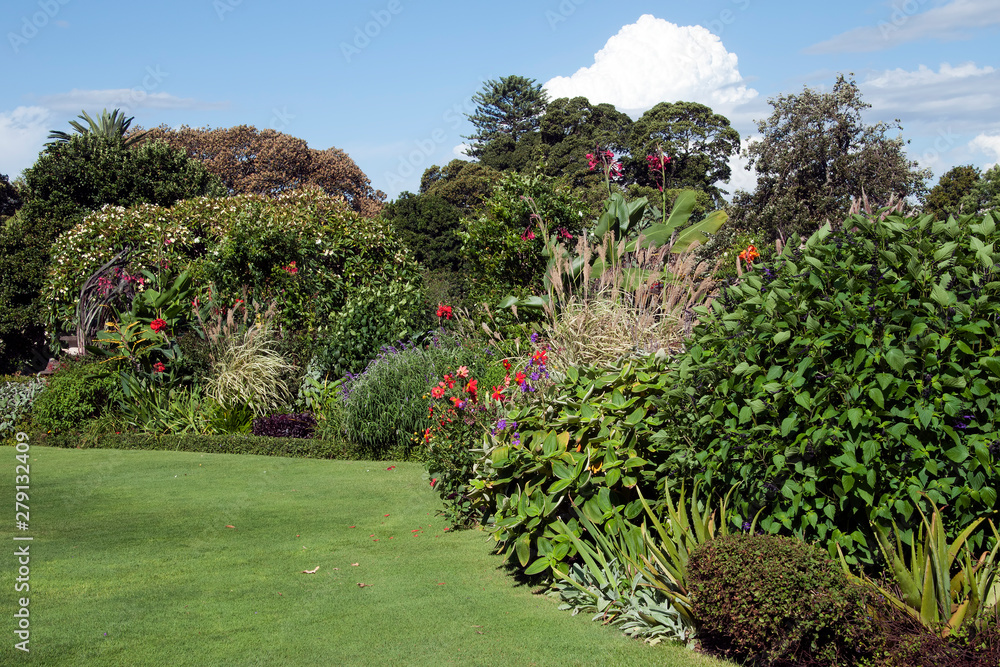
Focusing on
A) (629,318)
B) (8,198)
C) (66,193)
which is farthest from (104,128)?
(629,318)

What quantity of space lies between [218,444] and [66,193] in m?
17.1

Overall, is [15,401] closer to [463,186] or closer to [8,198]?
[8,198]

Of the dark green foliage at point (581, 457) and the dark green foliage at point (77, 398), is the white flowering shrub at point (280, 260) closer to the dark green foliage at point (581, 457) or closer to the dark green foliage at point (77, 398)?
the dark green foliage at point (77, 398)

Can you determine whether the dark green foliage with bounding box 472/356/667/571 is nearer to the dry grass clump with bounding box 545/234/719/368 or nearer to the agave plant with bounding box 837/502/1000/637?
the dry grass clump with bounding box 545/234/719/368

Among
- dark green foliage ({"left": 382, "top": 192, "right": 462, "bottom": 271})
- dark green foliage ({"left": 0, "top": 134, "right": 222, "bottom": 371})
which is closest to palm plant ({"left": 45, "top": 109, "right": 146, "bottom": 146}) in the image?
dark green foliage ({"left": 0, "top": 134, "right": 222, "bottom": 371})

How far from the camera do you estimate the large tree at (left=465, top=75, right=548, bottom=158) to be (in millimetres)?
53750

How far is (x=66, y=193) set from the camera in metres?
22.9

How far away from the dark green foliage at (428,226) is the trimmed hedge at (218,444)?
20381 millimetres

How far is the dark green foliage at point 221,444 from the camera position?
9.55 meters

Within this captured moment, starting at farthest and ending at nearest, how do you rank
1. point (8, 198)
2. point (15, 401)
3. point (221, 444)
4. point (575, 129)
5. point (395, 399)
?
point (575, 129) → point (8, 198) → point (15, 401) → point (221, 444) → point (395, 399)

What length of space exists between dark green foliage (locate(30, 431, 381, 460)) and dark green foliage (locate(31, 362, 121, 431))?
228 millimetres

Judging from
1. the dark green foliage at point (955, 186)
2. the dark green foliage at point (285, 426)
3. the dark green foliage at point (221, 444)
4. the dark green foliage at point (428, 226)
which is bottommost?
the dark green foliage at point (221, 444)

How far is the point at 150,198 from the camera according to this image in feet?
75.6

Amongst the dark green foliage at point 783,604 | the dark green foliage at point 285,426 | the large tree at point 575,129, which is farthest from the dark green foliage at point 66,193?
the large tree at point 575,129
